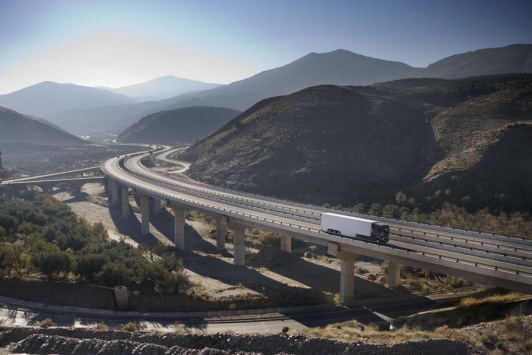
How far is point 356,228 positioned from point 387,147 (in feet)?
183

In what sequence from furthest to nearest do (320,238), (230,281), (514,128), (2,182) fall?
1. (2,182)
2. (514,128)
3. (230,281)
4. (320,238)

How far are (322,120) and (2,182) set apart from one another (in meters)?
75.7

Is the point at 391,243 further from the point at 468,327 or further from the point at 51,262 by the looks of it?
the point at 51,262

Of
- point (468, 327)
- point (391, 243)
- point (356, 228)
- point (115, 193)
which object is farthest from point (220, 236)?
point (115, 193)

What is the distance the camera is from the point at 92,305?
1198 inches

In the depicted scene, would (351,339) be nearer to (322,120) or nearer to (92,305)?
(92,305)

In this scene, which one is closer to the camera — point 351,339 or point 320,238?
point 351,339

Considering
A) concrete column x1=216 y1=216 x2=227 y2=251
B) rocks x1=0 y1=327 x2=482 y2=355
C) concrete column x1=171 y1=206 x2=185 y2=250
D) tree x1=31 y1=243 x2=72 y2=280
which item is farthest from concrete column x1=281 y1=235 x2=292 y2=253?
rocks x1=0 y1=327 x2=482 y2=355

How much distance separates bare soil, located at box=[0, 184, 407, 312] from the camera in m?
31.2

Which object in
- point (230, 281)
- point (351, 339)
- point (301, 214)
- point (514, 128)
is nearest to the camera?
point (351, 339)

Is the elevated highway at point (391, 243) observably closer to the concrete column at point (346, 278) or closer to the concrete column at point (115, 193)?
the concrete column at point (346, 278)

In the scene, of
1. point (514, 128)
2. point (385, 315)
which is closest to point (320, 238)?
point (385, 315)

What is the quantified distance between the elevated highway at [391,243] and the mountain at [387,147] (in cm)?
2326

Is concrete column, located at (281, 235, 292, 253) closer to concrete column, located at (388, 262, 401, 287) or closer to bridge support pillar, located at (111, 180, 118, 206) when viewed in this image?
concrete column, located at (388, 262, 401, 287)
